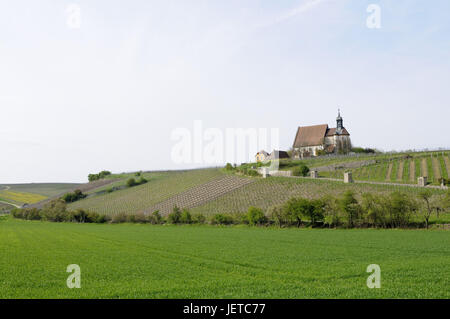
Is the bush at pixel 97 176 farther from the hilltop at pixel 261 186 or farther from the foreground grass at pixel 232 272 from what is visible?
the foreground grass at pixel 232 272

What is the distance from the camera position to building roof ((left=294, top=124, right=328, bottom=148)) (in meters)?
157

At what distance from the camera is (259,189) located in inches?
3541

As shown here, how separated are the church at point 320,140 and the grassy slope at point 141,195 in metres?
48.9

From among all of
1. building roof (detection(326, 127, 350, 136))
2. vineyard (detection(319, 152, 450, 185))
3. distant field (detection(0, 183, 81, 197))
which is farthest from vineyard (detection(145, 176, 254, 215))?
distant field (detection(0, 183, 81, 197))

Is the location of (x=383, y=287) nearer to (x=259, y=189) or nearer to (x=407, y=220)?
(x=407, y=220)

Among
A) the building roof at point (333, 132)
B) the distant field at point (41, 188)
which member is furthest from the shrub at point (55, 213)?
the building roof at point (333, 132)

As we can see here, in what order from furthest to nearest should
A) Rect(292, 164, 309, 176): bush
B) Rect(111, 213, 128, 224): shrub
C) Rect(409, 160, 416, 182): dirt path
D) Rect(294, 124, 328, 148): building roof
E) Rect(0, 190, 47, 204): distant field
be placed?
Rect(294, 124, 328, 148): building roof → Rect(0, 190, 47, 204): distant field → Rect(292, 164, 309, 176): bush → Rect(111, 213, 128, 224): shrub → Rect(409, 160, 416, 182): dirt path

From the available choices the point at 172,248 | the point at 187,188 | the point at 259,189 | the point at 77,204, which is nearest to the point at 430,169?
the point at 259,189

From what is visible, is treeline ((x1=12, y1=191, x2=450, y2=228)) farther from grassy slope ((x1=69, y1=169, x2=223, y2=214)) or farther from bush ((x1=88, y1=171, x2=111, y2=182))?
bush ((x1=88, y1=171, x2=111, y2=182))

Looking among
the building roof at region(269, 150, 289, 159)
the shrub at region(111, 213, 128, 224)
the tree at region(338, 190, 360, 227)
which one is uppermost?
the building roof at region(269, 150, 289, 159)

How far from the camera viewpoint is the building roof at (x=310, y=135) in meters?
157

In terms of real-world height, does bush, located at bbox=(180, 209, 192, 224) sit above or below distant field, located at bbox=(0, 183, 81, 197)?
below

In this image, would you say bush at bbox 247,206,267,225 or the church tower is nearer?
bush at bbox 247,206,267,225

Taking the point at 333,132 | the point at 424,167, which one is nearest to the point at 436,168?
the point at 424,167
